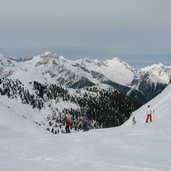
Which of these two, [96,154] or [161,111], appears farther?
[161,111]

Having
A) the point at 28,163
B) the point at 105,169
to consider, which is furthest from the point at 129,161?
the point at 28,163

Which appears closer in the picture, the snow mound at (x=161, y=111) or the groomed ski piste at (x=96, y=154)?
the groomed ski piste at (x=96, y=154)

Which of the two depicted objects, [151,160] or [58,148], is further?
[58,148]

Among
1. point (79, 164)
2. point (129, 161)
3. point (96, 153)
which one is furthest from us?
point (96, 153)

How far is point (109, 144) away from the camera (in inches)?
933

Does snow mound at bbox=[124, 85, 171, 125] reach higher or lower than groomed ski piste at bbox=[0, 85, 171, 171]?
higher

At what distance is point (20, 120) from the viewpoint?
6188cm

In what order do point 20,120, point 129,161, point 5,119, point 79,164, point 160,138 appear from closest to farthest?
point 79,164 < point 129,161 < point 160,138 < point 5,119 < point 20,120

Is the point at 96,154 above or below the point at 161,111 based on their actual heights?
below

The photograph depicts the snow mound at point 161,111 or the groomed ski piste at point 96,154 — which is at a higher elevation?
the snow mound at point 161,111

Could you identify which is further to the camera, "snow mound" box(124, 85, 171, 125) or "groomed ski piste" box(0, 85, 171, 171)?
"snow mound" box(124, 85, 171, 125)

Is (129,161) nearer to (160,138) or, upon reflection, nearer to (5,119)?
(160,138)

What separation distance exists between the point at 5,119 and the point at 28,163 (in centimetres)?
4008

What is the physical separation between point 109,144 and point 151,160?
598 cm
